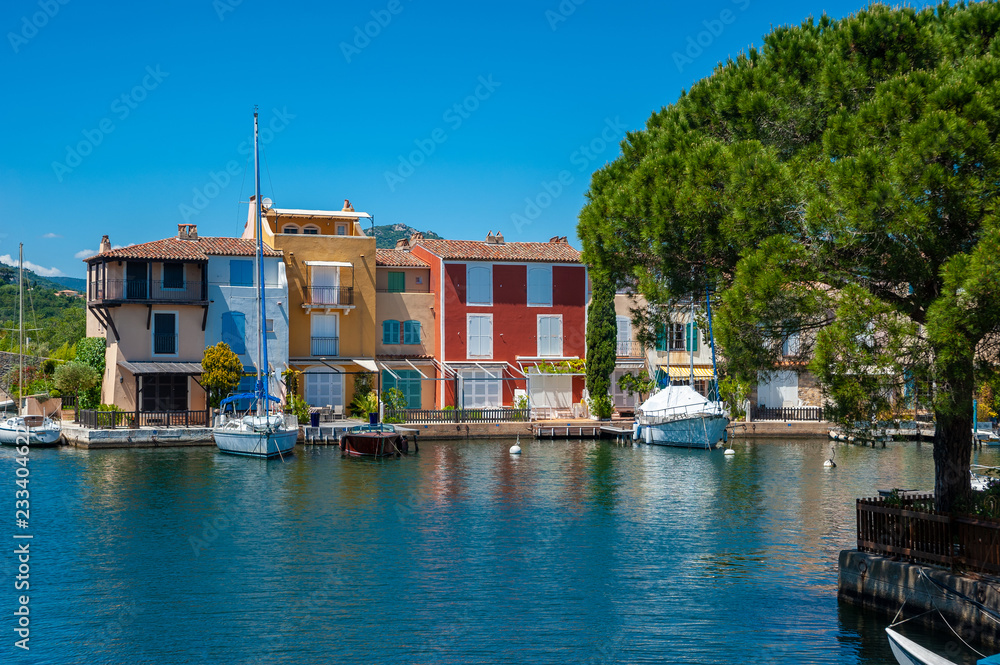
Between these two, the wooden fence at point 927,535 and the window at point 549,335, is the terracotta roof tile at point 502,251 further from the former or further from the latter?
the wooden fence at point 927,535

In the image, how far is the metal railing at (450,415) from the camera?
46.1m

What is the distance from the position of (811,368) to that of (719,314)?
5.49 ft

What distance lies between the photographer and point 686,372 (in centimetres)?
5222

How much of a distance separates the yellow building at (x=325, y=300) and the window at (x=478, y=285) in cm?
510

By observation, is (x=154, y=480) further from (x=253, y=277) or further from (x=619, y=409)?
(x=619, y=409)

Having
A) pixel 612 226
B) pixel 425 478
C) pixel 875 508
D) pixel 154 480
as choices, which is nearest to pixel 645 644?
pixel 875 508

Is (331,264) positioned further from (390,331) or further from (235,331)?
(235,331)

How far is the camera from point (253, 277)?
46.5 metres

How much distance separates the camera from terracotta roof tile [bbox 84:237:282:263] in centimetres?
4384

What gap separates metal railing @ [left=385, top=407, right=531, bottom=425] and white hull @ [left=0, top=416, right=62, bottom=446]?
48.7ft

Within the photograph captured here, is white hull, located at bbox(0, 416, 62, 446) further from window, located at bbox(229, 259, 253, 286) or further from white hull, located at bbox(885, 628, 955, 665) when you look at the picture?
white hull, located at bbox(885, 628, 955, 665)

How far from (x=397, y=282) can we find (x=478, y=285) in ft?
14.9

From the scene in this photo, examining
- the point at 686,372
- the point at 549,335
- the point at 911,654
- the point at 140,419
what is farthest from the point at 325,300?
the point at 911,654

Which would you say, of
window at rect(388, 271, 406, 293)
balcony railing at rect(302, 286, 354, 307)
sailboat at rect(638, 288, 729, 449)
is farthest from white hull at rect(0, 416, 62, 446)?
sailboat at rect(638, 288, 729, 449)
